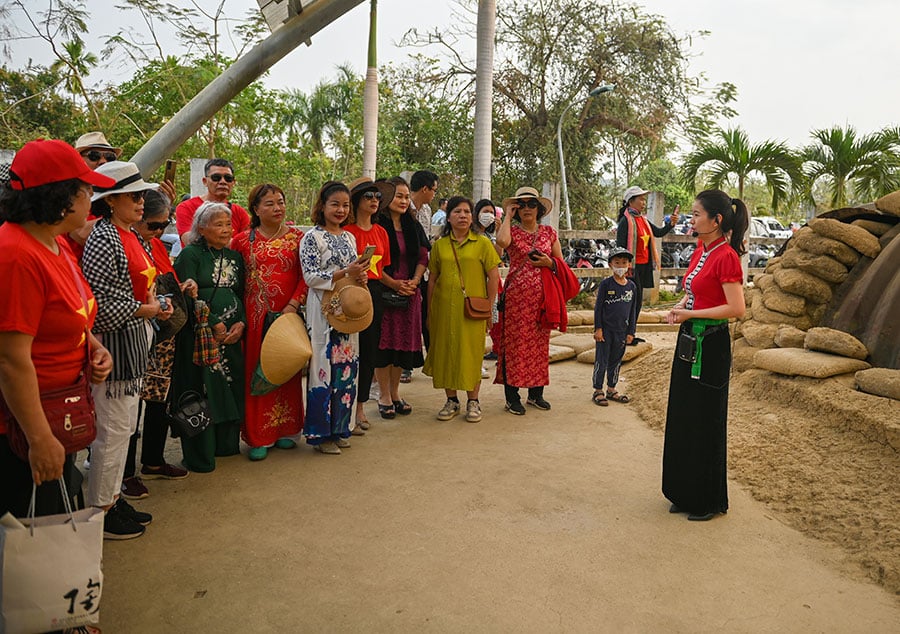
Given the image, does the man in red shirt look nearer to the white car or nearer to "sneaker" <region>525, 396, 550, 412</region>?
"sneaker" <region>525, 396, 550, 412</region>

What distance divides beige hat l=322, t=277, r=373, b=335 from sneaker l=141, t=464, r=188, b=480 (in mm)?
1259

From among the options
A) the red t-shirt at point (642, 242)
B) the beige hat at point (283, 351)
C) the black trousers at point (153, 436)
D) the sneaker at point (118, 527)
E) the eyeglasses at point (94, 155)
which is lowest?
the sneaker at point (118, 527)

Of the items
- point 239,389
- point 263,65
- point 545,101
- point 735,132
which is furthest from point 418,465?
point 545,101

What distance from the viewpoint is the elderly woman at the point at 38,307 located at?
6.56ft

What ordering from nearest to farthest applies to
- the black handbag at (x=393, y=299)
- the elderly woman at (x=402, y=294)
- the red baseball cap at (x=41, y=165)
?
the red baseball cap at (x=41, y=165), the black handbag at (x=393, y=299), the elderly woman at (x=402, y=294)

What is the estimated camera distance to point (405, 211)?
17.4 ft

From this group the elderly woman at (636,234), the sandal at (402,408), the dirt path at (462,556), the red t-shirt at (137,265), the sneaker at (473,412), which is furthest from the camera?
the elderly woman at (636,234)

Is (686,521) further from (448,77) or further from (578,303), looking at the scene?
(448,77)

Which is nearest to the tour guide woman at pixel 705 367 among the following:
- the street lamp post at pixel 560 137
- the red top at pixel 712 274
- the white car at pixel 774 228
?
the red top at pixel 712 274

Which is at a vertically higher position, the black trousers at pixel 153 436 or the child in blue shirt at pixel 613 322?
the child in blue shirt at pixel 613 322

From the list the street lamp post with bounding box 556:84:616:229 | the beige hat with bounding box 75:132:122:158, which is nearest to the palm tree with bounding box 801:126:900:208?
the street lamp post with bounding box 556:84:616:229

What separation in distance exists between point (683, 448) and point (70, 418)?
113 inches

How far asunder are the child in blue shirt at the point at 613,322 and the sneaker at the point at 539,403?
522 mm

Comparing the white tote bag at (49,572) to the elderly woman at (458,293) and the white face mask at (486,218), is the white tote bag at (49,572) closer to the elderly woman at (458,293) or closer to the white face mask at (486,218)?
the elderly woman at (458,293)
